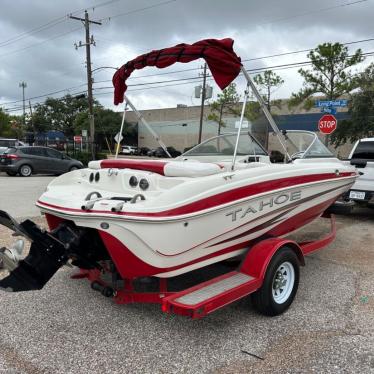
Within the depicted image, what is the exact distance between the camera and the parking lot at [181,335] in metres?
3.07

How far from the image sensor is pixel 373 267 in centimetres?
546

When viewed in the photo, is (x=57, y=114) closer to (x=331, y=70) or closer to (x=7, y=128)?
(x=7, y=128)

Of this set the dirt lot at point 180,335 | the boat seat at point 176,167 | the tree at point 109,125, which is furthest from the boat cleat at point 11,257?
the tree at point 109,125

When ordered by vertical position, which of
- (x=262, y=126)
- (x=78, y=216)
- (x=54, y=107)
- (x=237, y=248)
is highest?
(x=54, y=107)

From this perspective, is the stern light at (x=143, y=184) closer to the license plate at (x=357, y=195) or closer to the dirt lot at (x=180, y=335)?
the dirt lot at (x=180, y=335)

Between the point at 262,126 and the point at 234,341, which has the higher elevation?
the point at 262,126

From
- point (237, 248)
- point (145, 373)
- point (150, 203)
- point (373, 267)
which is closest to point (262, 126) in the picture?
point (373, 267)

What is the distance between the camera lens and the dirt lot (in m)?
3.07

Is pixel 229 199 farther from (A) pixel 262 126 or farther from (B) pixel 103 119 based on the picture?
(B) pixel 103 119

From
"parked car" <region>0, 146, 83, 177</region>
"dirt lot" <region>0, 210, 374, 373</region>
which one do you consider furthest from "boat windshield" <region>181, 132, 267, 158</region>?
"parked car" <region>0, 146, 83, 177</region>

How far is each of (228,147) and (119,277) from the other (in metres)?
2.77

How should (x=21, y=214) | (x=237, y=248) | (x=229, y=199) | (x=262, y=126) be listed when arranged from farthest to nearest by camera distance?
(x=21, y=214), (x=262, y=126), (x=237, y=248), (x=229, y=199)

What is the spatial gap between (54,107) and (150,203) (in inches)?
2847

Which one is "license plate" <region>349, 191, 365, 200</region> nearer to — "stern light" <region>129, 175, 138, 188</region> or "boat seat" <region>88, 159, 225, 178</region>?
"boat seat" <region>88, 159, 225, 178</region>
